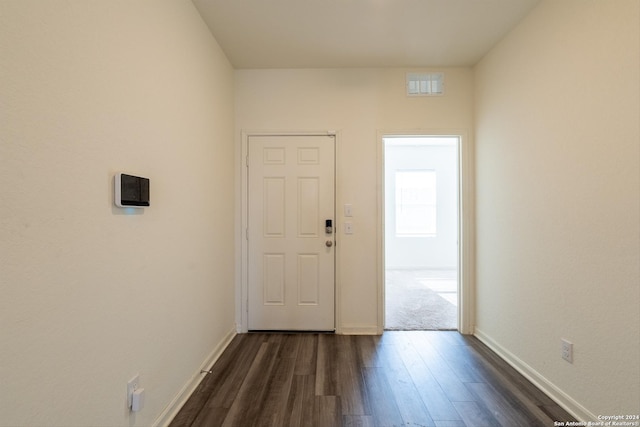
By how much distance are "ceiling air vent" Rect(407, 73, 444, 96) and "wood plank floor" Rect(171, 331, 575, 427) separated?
2499 mm

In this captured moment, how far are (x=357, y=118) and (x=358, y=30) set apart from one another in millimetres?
772

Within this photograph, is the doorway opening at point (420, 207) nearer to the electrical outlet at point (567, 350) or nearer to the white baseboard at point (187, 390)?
the electrical outlet at point (567, 350)

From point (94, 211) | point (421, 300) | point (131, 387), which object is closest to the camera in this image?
point (94, 211)

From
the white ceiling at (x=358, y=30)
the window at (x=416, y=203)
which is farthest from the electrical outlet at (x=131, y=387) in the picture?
the window at (x=416, y=203)

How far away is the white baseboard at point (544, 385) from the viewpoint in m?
1.57

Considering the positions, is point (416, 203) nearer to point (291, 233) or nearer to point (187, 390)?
point (291, 233)

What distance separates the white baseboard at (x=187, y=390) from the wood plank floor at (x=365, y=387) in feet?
0.13

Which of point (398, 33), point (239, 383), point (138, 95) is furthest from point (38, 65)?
point (398, 33)

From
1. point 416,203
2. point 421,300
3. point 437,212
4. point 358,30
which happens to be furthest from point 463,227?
point 437,212

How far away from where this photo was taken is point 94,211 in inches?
41.1

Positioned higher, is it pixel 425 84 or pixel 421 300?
pixel 425 84

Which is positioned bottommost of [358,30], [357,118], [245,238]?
[245,238]

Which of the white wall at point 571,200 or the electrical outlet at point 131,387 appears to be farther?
the white wall at point 571,200

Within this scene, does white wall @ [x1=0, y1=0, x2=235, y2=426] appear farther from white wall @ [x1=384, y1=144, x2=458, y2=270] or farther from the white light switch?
white wall @ [x1=384, y1=144, x2=458, y2=270]
